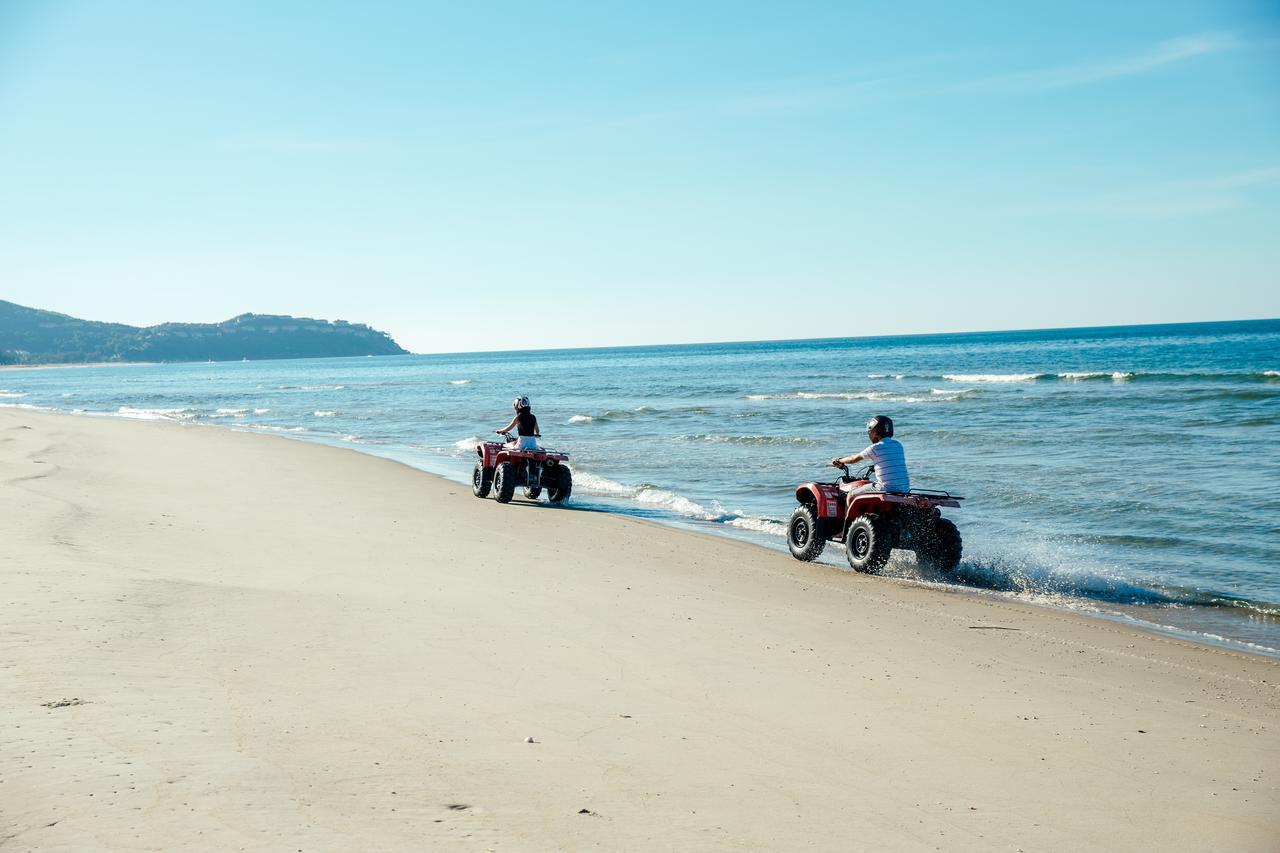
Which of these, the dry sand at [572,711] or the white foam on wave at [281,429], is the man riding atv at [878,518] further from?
the white foam on wave at [281,429]

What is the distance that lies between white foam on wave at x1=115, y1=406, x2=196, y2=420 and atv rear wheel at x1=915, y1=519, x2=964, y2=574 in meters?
34.0

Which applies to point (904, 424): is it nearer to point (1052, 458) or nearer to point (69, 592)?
point (1052, 458)

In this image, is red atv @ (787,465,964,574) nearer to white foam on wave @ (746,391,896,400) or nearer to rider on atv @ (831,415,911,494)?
rider on atv @ (831,415,911,494)

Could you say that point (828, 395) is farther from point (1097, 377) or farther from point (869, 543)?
point (869, 543)

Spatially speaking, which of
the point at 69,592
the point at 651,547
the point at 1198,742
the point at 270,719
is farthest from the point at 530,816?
the point at 651,547

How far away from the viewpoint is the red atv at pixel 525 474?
14.7 m

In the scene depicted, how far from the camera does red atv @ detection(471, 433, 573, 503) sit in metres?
14.7

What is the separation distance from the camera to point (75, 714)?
14.1 feet

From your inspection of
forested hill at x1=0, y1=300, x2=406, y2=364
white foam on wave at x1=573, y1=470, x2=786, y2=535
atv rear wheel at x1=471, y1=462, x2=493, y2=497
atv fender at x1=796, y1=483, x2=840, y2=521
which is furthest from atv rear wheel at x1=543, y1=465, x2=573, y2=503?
forested hill at x1=0, y1=300, x2=406, y2=364

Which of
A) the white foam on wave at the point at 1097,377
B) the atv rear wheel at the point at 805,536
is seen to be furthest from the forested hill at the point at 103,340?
the atv rear wheel at the point at 805,536

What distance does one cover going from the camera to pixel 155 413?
39.9 meters

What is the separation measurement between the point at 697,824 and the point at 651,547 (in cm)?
708

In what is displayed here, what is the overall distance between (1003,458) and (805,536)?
9.85 meters

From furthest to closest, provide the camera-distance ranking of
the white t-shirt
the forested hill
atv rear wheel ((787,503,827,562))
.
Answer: the forested hill → atv rear wheel ((787,503,827,562)) → the white t-shirt
